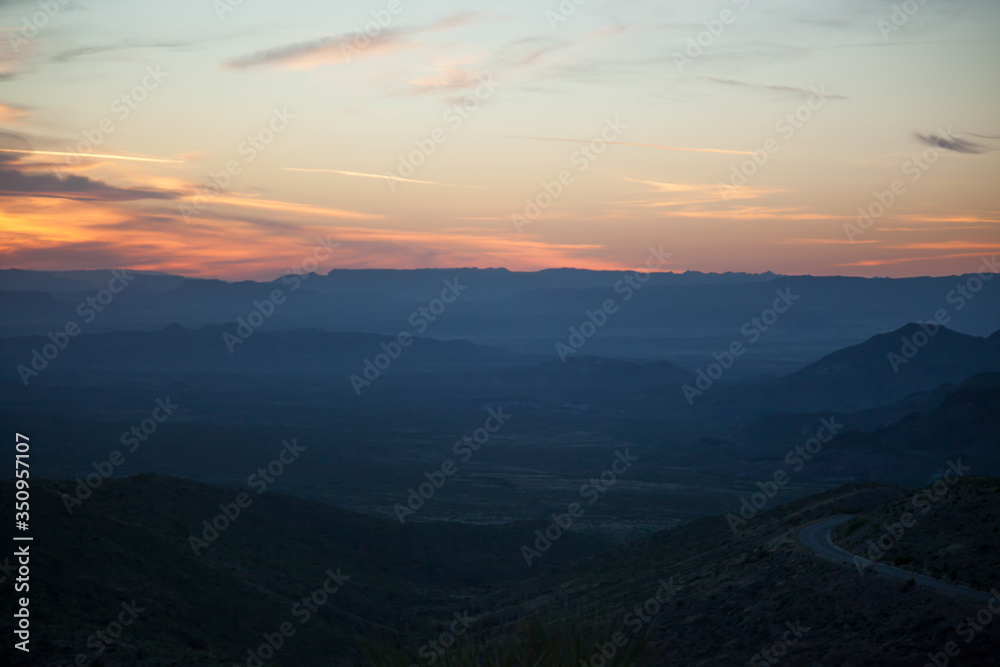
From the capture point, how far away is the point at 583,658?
413 inches

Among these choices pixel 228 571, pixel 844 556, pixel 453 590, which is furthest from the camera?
pixel 453 590

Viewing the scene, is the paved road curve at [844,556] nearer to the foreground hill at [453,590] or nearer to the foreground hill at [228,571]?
the foreground hill at [453,590]

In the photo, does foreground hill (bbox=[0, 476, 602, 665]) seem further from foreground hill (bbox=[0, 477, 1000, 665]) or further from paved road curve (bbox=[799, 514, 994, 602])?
paved road curve (bbox=[799, 514, 994, 602])

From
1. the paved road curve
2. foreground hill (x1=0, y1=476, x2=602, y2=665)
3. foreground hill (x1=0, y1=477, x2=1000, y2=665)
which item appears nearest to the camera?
foreground hill (x1=0, y1=477, x2=1000, y2=665)

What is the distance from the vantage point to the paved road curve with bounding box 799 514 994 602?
1767 cm

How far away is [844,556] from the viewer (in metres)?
22.6

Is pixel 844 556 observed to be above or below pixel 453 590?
above

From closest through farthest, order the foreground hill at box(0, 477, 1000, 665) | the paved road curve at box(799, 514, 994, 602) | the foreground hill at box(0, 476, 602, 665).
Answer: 1. the foreground hill at box(0, 477, 1000, 665)
2. the paved road curve at box(799, 514, 994, 602)
3. the foreground hill at box(0, 476, 602, 665)

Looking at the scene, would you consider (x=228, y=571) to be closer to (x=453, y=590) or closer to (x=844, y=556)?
(x=453, y=590)

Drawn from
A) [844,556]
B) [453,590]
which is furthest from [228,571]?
[844,556]

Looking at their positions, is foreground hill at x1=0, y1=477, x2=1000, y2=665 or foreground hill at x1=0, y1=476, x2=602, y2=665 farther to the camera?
foreground hill at x1=0, y1=476, x2=602, y2=665

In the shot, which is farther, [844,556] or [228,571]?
[228,571]

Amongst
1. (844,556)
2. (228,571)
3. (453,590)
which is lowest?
(453,590)

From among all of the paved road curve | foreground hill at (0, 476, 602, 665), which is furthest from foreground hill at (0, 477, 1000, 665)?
the paved road curve
